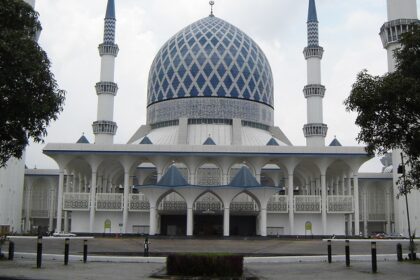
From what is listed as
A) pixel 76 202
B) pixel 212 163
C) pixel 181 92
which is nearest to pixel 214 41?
pixel 181 92

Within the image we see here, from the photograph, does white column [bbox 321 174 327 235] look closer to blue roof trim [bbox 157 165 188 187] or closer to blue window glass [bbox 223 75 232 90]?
blue roof trim [bbox 157 165 188 187]

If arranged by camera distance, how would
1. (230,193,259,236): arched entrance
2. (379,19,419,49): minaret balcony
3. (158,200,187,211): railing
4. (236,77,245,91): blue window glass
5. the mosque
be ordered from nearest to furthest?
the mosque → (158,200,187,211): railing → (230,193,259,236): arched entrance → (379,19,419,49): minaret balcony → (236,77,245,91): blue window glass

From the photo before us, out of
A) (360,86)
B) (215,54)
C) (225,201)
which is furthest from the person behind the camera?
(215,54)

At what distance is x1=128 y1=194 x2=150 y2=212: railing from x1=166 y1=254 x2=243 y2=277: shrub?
29068 mm

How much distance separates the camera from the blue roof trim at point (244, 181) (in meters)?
39.7

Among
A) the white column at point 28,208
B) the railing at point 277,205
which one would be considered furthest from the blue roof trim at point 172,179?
the white column at point 28,208

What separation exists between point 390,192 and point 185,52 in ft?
79.0

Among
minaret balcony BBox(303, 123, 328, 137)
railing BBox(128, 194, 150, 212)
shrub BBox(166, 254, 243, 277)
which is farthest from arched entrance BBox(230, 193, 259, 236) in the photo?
shrub BBox(166, 254, 243, 277)

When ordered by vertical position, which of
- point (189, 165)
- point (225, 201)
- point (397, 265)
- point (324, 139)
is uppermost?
point (324, 139)

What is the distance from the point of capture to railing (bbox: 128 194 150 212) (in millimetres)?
42656

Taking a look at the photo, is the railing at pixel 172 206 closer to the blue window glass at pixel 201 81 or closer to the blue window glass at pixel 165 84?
the blue window glass at pixel 201 81

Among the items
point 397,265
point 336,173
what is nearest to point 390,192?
point 336,173

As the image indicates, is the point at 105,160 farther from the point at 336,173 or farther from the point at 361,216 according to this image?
the point at 361,216

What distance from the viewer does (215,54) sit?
53250 millimetres
